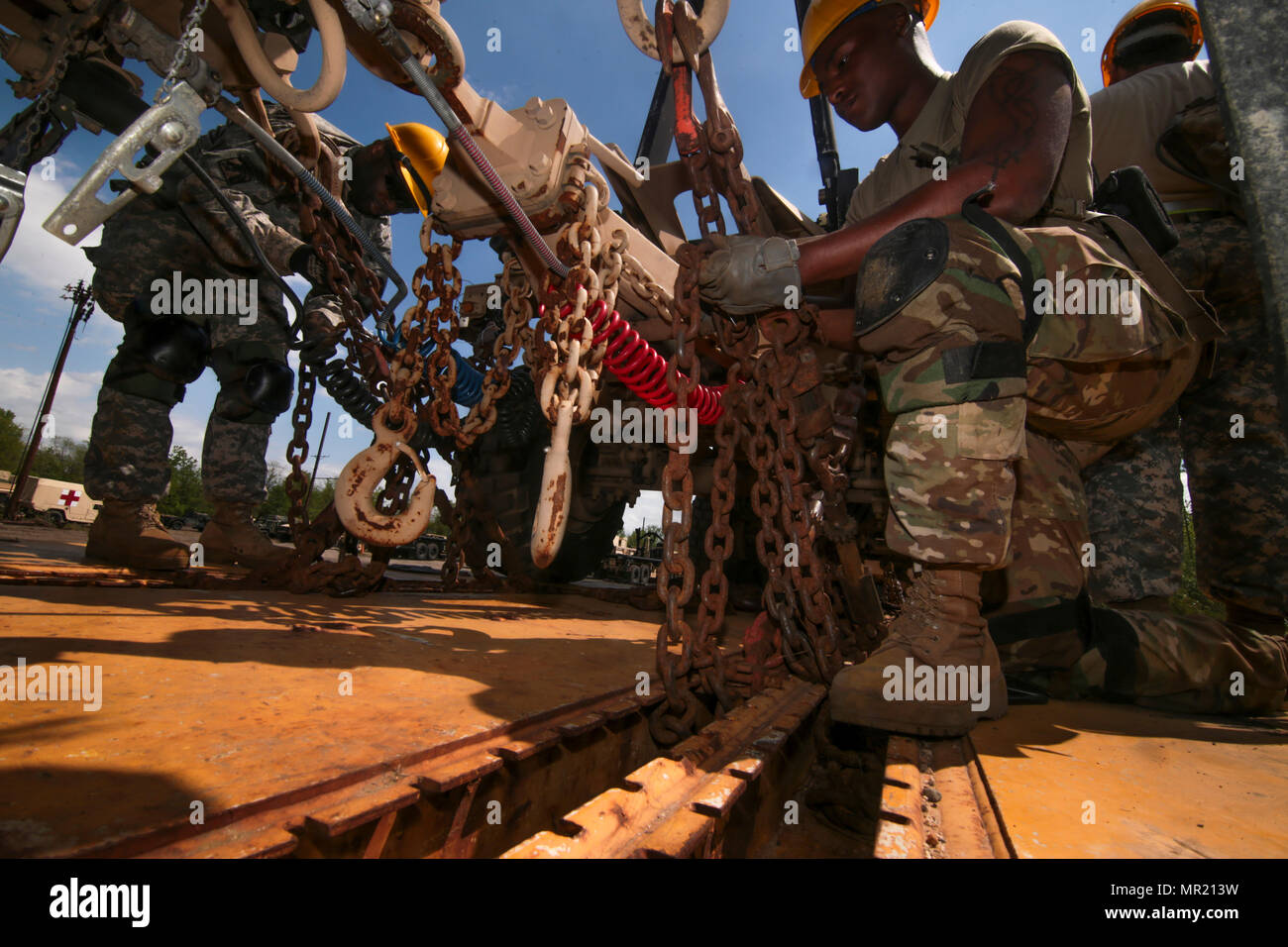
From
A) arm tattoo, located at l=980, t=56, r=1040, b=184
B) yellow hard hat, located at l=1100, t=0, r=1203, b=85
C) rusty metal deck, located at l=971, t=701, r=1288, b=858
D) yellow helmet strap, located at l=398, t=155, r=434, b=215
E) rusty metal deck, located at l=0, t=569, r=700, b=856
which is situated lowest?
rusty metal deck, located at l=971, t=701, r=1288, b=858

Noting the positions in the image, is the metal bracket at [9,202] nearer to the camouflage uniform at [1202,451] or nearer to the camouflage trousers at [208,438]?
the camouflage trousers at [208,438]

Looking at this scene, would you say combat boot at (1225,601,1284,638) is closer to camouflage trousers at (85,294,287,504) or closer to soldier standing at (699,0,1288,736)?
soldier standing at (699,0,1288,736)

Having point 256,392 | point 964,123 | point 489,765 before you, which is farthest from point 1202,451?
point 256,392

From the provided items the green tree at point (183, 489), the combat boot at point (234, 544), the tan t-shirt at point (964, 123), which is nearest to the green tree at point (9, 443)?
the green tree at point (183, 489)

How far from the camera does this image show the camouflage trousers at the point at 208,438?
3.09 meters

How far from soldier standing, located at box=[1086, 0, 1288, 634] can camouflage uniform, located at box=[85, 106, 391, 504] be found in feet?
13.6

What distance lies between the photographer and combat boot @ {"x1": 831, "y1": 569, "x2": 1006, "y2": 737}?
1.33 m

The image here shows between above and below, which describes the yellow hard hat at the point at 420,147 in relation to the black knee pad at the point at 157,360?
above

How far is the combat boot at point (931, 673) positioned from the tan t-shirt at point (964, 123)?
4.86ft

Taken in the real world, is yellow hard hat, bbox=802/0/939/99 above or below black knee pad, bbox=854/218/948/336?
above

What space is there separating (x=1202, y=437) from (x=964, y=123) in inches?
73.8

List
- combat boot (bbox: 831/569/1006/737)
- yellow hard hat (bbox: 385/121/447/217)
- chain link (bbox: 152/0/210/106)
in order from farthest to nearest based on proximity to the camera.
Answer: yellow hard hat (bbox: 385/121/447/217) < combat boot (bbox: 831/569/1006/737) < chain link (bbox: 152/0/210/106)

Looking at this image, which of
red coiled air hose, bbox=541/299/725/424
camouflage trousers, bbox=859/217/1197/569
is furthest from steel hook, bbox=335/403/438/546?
camouflage trousers, bbox=859/217/1197/569
